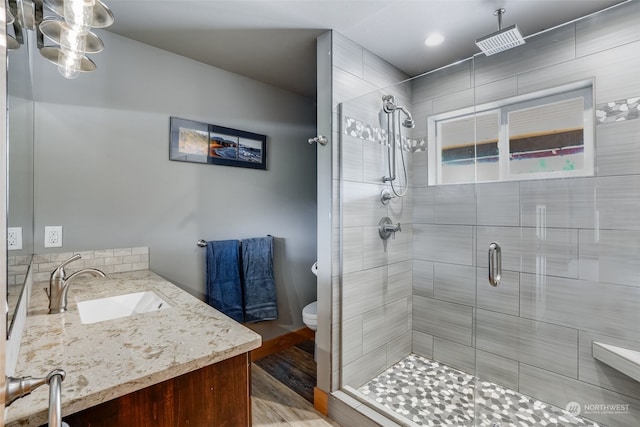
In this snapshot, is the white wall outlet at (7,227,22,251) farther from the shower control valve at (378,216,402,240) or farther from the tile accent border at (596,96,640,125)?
the tile accent border at (596,96,640,125)

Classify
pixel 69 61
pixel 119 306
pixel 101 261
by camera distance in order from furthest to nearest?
pixel 101 261 < pixel 119 306 < pixel 69 61

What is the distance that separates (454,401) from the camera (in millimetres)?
1903

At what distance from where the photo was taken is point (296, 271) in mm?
2854

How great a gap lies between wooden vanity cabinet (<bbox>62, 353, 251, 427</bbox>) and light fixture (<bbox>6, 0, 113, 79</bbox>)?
1053 mm

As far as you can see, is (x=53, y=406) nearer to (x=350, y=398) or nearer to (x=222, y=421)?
A: (x=222, y=421)

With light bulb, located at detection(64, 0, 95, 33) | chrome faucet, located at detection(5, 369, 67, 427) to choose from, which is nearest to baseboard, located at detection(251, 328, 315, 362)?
chrome faucet, located at detection(5, 369, 67, 427)

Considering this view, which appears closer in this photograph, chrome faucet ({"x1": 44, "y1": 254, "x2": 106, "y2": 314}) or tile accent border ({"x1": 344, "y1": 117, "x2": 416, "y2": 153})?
chrome faucet ({"x1": 44, "y1": 254, "x2": 106, "y2": 314})

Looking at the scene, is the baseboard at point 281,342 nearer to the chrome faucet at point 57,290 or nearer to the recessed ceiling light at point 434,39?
the chrome faucet at point 57,290

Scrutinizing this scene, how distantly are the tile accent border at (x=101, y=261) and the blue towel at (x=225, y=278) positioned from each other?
44 cm

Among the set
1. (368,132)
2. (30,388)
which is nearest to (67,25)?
(30,388)

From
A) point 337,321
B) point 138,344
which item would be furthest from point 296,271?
point 138,344

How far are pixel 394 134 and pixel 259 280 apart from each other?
160 centimetres

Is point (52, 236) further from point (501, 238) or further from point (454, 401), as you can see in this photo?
point (501, 238)

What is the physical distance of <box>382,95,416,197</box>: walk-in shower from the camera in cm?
219
